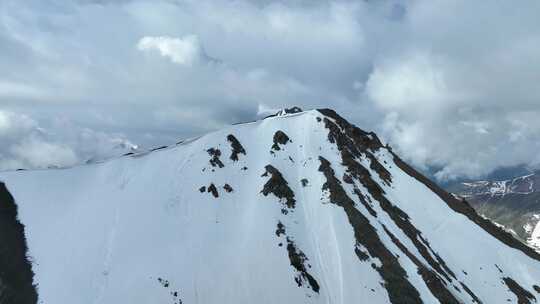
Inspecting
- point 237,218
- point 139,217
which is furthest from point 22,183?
point 237,218

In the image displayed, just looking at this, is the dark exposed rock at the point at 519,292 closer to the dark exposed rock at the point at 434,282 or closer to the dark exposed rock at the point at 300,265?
the dark exposed rock at the point at 434,282

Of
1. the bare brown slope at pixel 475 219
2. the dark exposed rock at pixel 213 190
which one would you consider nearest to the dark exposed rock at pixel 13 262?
the dark exposed rock at pixel 213 190

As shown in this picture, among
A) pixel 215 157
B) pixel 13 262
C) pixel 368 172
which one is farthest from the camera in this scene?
pixel 368 172

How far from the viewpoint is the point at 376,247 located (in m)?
88.8

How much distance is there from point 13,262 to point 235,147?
213ft

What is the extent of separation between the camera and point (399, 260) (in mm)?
86750

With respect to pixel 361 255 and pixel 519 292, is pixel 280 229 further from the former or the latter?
pixel 519 292

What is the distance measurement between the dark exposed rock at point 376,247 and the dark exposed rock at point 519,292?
1425 inches

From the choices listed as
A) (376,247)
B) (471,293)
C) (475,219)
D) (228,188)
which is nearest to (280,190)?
(228,188)

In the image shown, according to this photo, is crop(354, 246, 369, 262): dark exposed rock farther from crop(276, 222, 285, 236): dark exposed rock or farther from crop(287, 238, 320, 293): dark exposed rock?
crop(276, 222, 285, 236): dark exposed rock

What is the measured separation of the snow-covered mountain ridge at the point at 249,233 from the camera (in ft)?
239

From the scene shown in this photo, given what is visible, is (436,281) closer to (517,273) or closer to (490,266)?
(490,266)

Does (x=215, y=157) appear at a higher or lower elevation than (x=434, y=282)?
higher

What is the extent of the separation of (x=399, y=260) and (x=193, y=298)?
1804 inches
